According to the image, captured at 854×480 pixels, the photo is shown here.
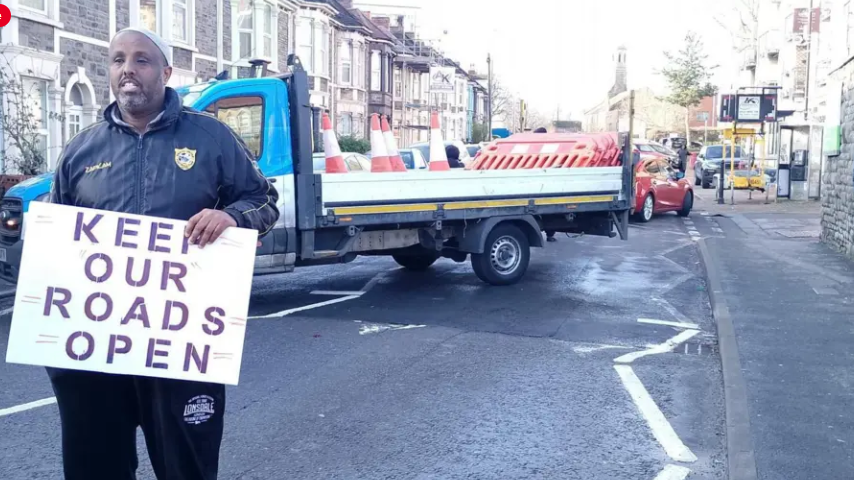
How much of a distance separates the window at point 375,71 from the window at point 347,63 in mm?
4163

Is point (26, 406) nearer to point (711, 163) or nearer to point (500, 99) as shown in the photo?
point (711, 163)

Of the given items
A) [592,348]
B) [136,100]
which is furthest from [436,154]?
[136,100]

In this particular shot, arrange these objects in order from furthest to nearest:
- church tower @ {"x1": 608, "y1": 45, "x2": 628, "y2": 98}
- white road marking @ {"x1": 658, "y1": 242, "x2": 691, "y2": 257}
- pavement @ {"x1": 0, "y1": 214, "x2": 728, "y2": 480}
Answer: church tower @ {"x1": 608, "y1": 45, "x2": 628, "y2": 98}, white road marking @ {"x1": 658, "y1": 242, "x2": 691, "y2": 257}, pavement @ {"x1": 0, "y1": 214, "x2": 728, "y2": 480}

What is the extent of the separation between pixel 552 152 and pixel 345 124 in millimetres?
30965

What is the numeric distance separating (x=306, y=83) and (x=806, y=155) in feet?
72.3

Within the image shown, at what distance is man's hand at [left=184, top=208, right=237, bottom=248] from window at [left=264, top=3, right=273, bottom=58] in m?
28.6

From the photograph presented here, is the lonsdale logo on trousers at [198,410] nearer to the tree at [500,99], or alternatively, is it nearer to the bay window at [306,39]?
the bay window at [306,39]

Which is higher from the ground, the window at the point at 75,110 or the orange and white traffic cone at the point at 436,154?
the window at the point at 75,110

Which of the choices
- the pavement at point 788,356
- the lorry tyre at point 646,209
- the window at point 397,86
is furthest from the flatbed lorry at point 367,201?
the window at point 397,86

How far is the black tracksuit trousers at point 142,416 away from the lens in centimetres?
329

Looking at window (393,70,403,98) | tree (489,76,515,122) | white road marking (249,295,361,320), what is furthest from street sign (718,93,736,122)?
tree (489,76,515,122)

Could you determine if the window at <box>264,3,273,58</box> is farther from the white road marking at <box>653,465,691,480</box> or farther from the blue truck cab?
the white road marking at <box>653,465,691,480</box>

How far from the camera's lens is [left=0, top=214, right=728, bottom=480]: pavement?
17.2 feet

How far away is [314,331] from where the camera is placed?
8789mm
